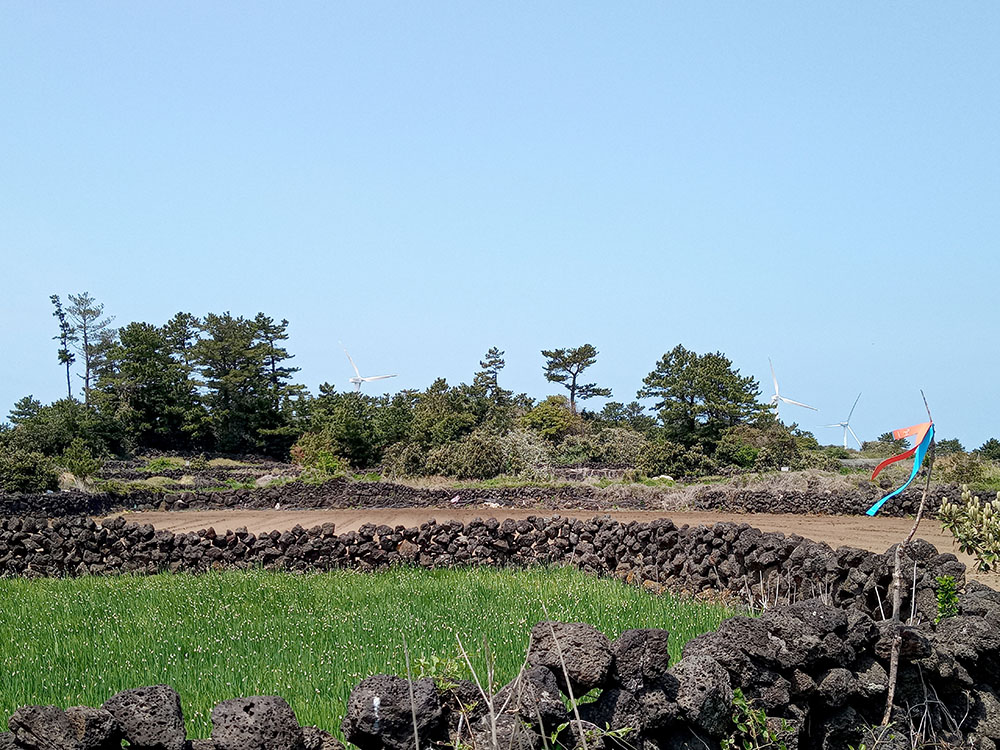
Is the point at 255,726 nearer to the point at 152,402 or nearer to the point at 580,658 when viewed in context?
the point at 580,658

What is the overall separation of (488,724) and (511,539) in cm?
958

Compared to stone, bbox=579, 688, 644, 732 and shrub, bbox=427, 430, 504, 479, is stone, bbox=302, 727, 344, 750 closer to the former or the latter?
stone, bbox=579, 688, 644, 732

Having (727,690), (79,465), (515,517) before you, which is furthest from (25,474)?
(727,690)

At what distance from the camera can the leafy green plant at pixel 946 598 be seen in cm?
701

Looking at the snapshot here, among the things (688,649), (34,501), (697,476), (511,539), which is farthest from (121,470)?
(688,649)

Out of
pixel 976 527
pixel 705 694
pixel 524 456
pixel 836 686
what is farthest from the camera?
pixel 524 456

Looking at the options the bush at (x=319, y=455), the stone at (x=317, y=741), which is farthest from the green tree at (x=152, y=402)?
the stone at (x=317, y=741)

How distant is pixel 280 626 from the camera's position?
8.13 metres

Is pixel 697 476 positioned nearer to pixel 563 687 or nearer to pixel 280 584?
pixel 280 584

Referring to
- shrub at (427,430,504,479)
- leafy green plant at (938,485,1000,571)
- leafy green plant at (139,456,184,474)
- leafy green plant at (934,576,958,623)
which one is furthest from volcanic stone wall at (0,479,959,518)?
leafy green plant at (934,576,958,623)

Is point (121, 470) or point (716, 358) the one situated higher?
point (716, 358)

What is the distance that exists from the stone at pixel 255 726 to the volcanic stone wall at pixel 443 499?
71.1 feet

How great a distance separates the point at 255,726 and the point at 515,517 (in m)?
19.8

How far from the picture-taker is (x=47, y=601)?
34.2ft
